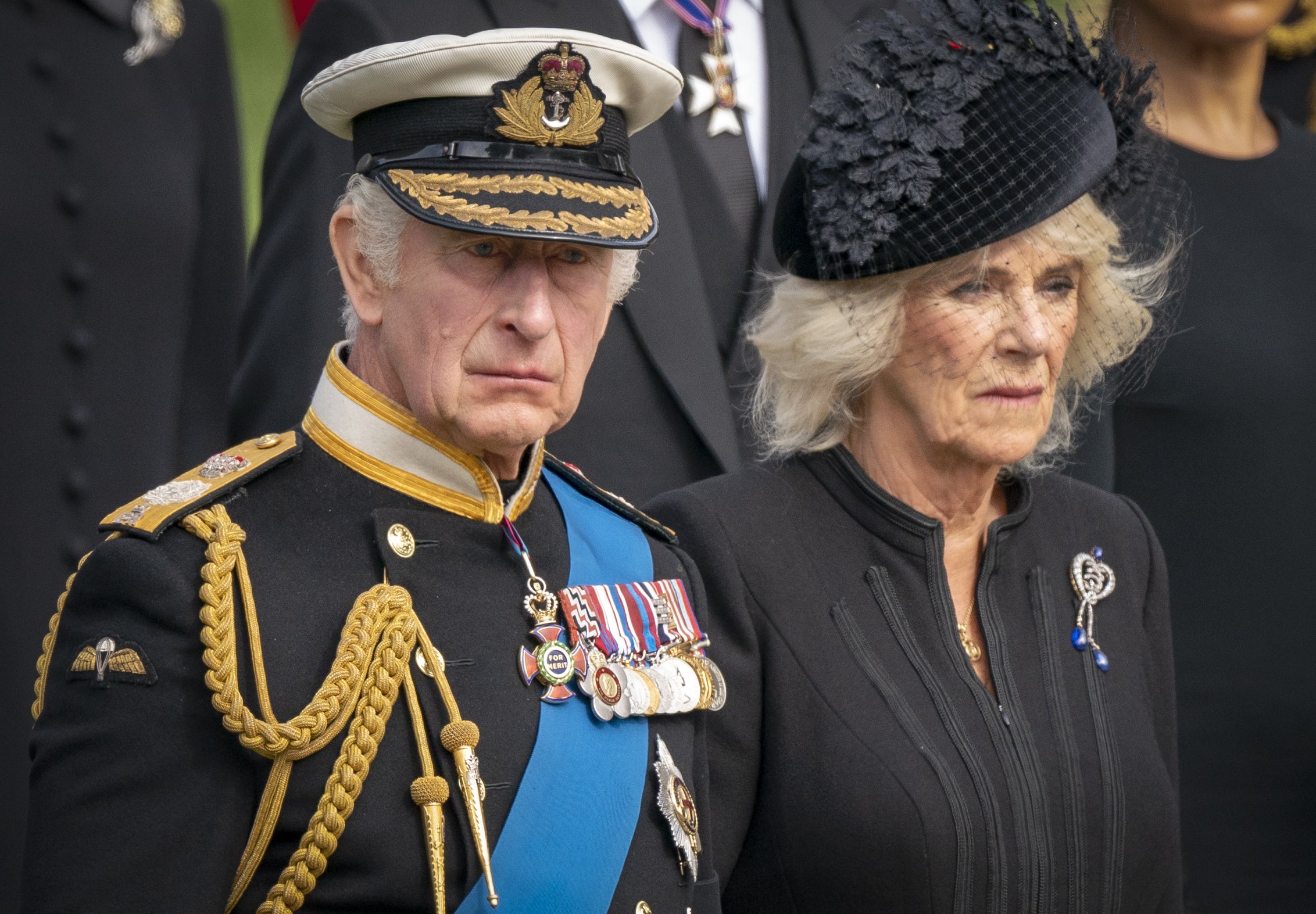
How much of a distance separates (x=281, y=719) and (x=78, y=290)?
1.21 m

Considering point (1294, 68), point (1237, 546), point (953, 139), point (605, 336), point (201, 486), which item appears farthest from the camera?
point (1294, 68)

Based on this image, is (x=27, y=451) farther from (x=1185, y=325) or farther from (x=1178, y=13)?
(x=1178, y=13)

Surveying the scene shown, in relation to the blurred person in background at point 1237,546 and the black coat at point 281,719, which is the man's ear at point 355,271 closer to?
the black coat at point 281,719

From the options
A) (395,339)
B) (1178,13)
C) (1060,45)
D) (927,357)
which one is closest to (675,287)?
(927,357)

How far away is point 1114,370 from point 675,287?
0.88 meters

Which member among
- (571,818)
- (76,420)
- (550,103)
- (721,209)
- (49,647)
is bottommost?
(571,818)

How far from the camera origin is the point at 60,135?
3.01m

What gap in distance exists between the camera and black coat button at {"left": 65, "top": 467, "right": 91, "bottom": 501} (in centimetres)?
303

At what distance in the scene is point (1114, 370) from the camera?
346cm

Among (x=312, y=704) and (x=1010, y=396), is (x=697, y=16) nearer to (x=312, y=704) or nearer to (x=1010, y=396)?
(x=1010, y=396)

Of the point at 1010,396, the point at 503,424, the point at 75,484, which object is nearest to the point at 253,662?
the point at 503,424

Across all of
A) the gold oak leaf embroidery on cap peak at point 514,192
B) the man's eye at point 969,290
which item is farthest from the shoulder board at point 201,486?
the man's eye at point 969,290

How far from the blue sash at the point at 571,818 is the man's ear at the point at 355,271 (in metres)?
0.56

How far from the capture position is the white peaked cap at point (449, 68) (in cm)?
226
